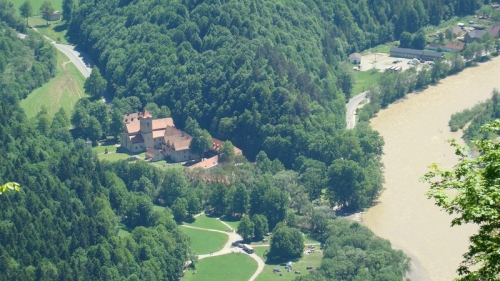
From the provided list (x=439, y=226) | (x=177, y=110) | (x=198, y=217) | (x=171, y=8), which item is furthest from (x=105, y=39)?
(x=439, y=226)

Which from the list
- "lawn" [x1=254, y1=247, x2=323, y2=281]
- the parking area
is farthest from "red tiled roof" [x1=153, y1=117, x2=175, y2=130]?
the parking area

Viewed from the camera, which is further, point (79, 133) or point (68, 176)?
point (79, 133)

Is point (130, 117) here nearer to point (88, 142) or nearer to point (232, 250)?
point (88, 142)

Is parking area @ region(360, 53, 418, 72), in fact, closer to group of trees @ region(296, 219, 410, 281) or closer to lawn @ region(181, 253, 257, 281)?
group of trees @ region(296, 219, 410, 281)

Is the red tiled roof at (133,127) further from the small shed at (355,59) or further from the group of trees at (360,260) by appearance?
the small shed at (355,59)

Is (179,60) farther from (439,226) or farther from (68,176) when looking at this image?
(439,226)

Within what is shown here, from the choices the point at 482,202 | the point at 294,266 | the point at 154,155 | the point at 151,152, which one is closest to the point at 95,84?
the point at 151,152
